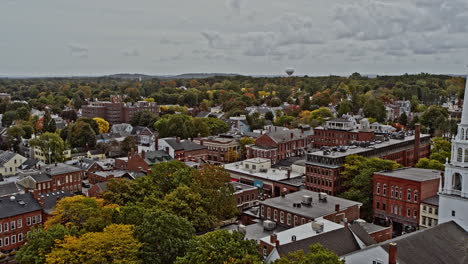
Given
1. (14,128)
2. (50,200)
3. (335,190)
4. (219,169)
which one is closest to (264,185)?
(335,190)

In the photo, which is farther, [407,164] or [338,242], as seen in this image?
[407,164]

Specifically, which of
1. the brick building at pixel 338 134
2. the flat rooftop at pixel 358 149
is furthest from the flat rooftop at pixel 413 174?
the brick building at pixel 338 134

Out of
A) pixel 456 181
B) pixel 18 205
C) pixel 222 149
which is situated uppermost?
pixel 456 181

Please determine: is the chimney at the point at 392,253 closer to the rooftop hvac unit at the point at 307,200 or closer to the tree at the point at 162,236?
the tree at the point at 162,236

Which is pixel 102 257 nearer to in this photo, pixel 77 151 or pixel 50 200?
pixel 50 200

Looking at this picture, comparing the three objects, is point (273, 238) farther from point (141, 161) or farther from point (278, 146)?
point (278, 146)

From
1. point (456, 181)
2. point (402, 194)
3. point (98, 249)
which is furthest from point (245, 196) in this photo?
point (456, 181)
